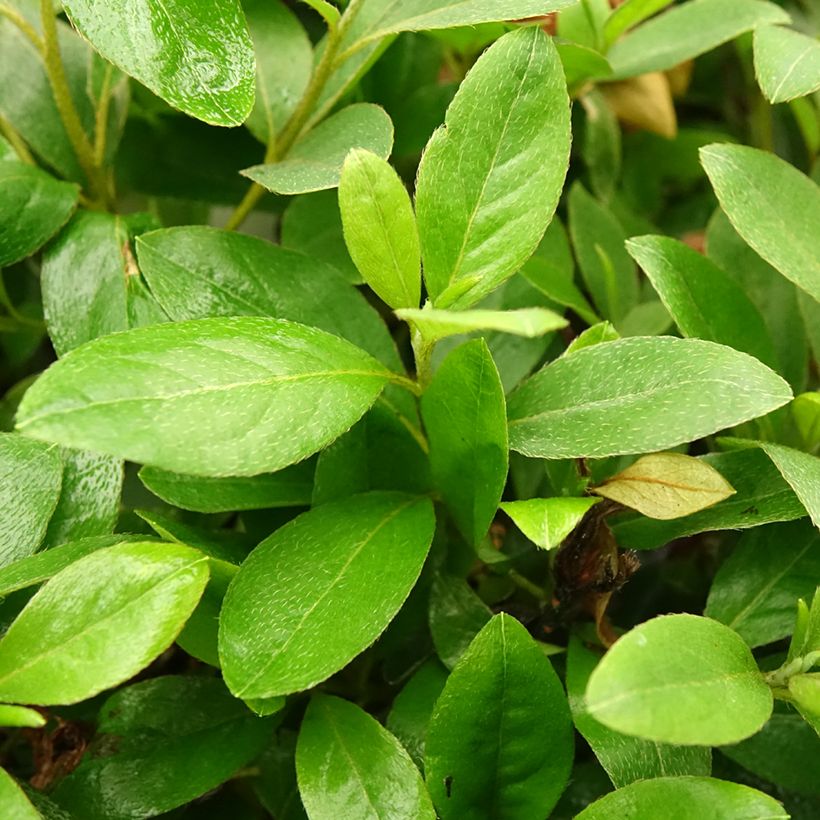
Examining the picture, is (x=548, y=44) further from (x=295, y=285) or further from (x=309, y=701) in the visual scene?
(x=309, y=701)

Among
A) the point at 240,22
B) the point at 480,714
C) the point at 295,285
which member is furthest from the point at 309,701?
the point at 240,22

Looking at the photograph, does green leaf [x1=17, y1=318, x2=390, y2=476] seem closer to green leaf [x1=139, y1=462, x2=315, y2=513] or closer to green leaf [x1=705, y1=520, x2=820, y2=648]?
green leaf [x1=139, y1=462, x2=315, y2=513]

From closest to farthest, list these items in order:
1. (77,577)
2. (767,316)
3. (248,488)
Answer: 1. (77,577)
2. (248,488)
3. (767,316)

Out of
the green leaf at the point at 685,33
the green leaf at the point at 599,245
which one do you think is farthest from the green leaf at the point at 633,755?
the green leaf at the point at 685,33

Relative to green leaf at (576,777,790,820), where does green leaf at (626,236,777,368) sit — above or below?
above

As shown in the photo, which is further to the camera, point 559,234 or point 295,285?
point 559,234

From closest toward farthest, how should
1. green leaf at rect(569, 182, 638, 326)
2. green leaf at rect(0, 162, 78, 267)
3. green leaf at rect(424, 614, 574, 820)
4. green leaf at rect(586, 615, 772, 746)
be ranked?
green leaf at rect(586, 615, 772, 746) → green leaf at rect(424, 614, 574, 820) → green leaf at rect(0, 162, 78, 267) → green leaf at rect(569, 182, 638, 326)

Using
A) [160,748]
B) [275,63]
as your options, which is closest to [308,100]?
[275,63]

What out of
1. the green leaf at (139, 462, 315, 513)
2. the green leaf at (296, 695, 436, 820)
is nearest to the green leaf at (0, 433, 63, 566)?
the green leaf at (139, 462, 315, 513)
